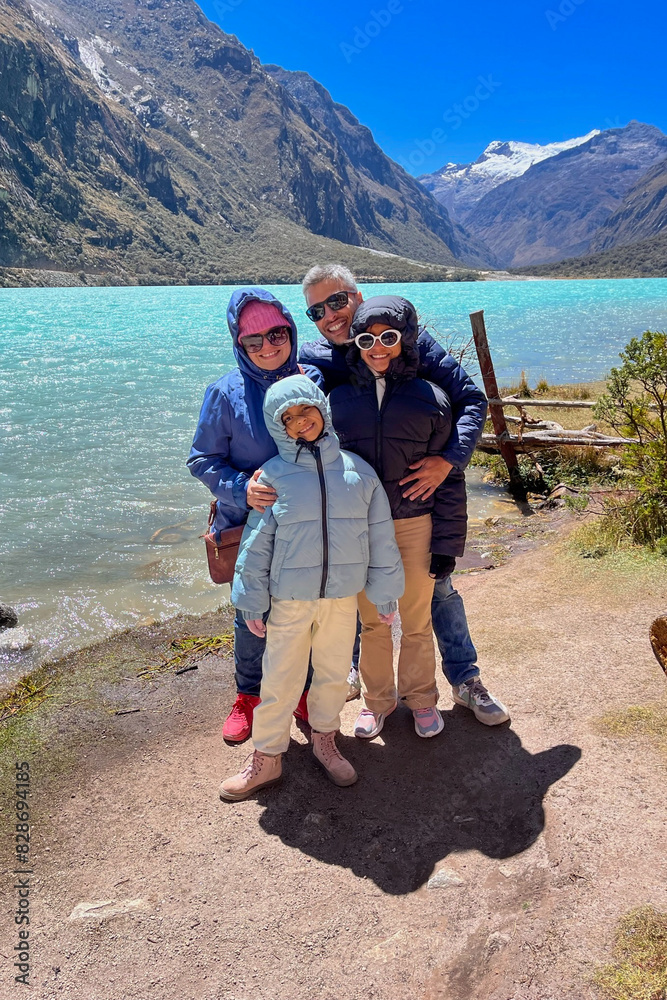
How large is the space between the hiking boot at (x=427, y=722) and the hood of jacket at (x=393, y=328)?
168 cm

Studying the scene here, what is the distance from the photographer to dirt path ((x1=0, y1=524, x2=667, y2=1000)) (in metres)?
2.16

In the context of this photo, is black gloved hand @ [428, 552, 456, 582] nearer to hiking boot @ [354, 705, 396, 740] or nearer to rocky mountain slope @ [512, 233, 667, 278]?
hiking boot @ [354, 705, 396, 740]

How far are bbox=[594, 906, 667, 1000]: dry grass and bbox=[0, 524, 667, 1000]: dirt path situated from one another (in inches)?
1.7

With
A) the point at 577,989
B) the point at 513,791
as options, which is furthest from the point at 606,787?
the point at 577,989

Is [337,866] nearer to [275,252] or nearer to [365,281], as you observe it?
[365,281]

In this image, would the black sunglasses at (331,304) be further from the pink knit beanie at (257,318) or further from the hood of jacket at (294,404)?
the hood of jacket at (294,404)

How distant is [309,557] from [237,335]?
3.41 feet

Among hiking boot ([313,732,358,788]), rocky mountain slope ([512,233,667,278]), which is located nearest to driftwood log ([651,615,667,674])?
hiking boot ([313,732,358,788])

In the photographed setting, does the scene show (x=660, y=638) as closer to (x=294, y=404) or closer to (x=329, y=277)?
(x=294, y=404)

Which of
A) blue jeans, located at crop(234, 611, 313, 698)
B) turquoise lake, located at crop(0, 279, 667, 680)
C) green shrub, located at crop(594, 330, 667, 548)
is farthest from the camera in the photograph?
turquoise lake, located at crop(0, 279, 667, 680)

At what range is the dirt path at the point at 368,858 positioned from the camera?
2.16m

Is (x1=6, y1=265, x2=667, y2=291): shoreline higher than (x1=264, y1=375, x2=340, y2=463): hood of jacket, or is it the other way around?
(x1=6, y1=265, x2=667, y2=291): shoreline

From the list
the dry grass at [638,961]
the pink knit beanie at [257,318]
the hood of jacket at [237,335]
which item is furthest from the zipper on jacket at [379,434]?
the dry grass at [638,961]

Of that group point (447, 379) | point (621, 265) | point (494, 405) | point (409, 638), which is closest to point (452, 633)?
point (409, 638)
